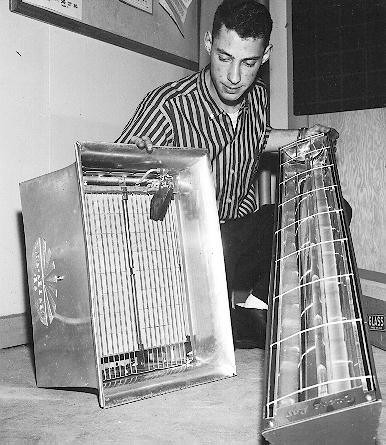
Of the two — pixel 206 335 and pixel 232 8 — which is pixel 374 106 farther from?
pixel 206 335

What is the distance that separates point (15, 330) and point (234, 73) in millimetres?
983

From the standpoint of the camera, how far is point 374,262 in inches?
77.6

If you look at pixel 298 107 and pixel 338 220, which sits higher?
pixel 298 107

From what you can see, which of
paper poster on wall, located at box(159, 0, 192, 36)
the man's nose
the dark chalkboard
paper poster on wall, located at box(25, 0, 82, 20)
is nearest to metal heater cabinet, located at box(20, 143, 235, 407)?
the man's nose

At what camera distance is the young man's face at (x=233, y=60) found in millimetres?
1505

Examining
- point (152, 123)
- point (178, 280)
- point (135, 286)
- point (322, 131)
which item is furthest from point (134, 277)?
point (322, 131)

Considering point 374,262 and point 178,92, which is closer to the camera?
point 178,92

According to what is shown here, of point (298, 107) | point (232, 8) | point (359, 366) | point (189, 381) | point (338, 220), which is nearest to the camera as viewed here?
point (359, 366)

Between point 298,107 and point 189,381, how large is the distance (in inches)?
51.1

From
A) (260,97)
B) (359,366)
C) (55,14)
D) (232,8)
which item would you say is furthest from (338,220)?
(55,14)

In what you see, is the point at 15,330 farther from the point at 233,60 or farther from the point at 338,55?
the point at 338,55

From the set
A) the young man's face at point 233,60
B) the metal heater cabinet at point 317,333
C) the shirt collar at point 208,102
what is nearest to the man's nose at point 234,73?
the young man's face at point 233,60

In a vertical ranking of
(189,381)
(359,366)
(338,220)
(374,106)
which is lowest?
(189,381)

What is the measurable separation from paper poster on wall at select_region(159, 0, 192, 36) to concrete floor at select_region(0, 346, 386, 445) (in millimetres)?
1489
